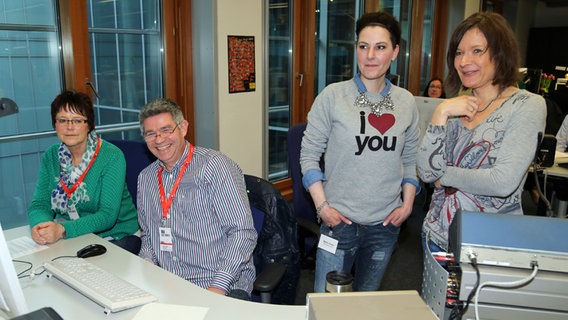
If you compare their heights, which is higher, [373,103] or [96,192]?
[373,103]

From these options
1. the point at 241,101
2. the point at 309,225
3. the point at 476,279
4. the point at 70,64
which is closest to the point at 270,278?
the point at 309,225

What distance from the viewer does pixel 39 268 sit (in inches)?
64.4

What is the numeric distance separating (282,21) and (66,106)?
111 inches

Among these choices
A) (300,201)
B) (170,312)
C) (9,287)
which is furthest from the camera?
(300,201)

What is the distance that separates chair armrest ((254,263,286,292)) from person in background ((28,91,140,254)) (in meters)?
0.78

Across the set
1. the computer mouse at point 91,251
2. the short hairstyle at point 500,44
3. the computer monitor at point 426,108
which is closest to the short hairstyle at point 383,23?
the short hairstyle at point 500,44

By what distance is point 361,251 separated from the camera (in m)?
1.84

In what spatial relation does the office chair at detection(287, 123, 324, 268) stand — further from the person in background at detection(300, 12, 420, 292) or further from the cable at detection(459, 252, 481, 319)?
the cable at detection(459, 252, 481, 319)

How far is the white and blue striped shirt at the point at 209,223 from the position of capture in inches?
70.0

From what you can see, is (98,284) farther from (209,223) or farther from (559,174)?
(559,174)

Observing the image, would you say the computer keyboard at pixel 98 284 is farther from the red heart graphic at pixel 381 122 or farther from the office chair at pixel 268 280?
the red heart graphic at pixel 381 122

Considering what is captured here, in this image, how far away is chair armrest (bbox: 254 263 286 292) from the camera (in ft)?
5.23

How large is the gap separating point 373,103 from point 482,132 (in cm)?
44

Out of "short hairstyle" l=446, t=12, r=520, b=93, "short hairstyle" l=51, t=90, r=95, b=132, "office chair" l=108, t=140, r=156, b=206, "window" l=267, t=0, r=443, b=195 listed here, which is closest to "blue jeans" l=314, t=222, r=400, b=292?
"short hairstyle" l=446, t=12, r=520, b=93
